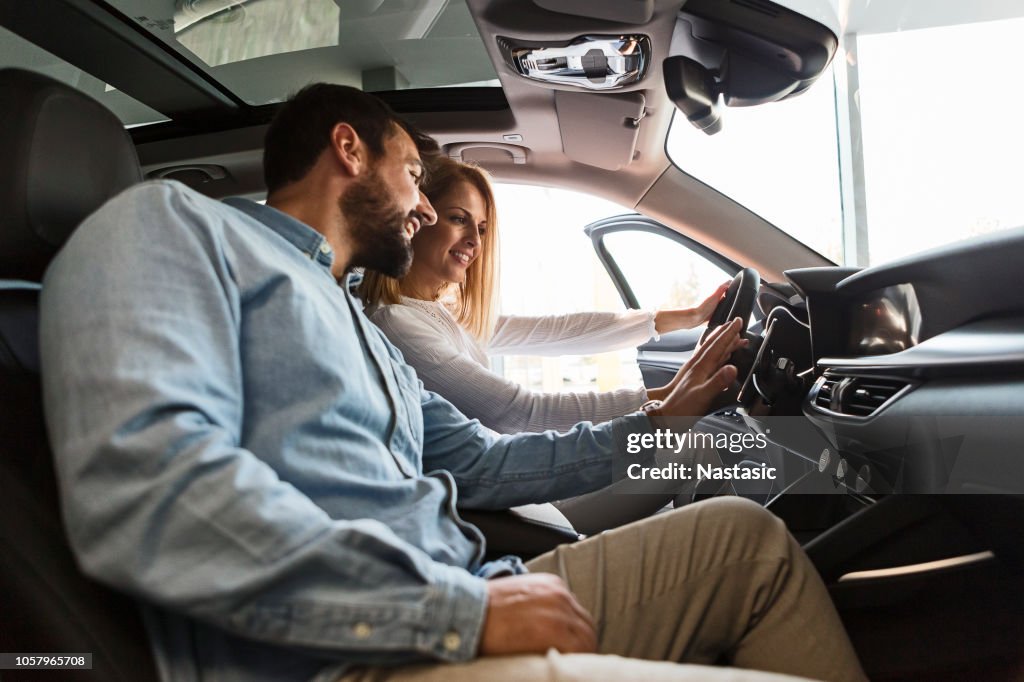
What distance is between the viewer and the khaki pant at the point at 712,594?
0.84m

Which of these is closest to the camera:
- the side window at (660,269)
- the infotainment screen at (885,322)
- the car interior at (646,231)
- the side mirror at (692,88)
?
the car interior at (646,231)

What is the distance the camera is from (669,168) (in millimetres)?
2094

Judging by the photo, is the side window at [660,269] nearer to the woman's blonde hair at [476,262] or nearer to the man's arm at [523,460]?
the woman's blonde hair at [476,262]

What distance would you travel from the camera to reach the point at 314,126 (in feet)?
3.64

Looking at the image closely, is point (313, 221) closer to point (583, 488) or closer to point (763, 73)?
point (583, 488)

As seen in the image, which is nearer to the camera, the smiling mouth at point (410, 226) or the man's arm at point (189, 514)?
the man's arm at point (189, 514)

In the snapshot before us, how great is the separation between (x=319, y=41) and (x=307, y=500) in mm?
1731

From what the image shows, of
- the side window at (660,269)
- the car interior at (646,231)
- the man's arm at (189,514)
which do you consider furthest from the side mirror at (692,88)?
the man's arm at (189,514)

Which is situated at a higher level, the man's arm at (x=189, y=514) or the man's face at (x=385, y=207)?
the man's face at (x=385, y=207)

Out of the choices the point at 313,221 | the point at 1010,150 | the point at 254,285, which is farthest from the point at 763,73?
the point at 254,285

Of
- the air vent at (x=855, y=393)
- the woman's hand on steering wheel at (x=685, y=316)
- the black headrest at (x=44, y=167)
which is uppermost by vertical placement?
the black headrest at (x=44, y=167)

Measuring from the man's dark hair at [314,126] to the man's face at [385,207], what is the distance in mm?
26

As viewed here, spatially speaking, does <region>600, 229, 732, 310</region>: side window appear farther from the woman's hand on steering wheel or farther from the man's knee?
the man's knee

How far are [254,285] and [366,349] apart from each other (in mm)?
200
